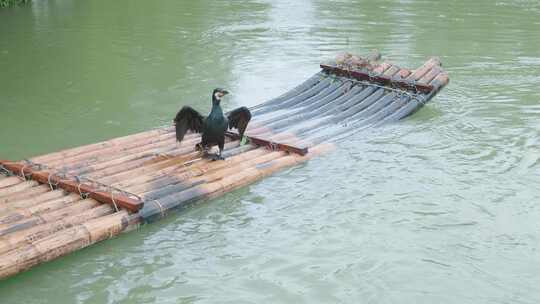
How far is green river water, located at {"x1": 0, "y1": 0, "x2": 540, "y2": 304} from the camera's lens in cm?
449

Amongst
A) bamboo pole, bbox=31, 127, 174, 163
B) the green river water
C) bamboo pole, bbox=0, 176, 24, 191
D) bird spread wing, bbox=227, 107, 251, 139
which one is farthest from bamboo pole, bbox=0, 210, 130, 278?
bird spread wing, bbox=227, 107, 251, 139

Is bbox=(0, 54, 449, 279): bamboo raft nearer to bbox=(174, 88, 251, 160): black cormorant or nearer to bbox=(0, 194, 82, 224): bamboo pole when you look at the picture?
bbox=(0, 194, 82, 224): bamboo pole

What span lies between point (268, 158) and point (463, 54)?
6.55 meters

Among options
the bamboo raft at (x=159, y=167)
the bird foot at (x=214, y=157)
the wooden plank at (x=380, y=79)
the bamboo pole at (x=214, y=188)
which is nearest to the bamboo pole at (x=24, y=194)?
the bamboo raft at (x=159, y=167)

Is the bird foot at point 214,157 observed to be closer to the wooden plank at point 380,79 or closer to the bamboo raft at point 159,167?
the bamboo raft at point 159,167

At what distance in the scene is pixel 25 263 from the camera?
4211 mm

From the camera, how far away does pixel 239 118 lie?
21.1ft

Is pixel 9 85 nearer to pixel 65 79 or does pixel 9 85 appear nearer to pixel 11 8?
pixel 65 79

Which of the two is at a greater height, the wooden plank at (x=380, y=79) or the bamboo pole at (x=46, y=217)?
the wooden plank at (x=380, y=79)

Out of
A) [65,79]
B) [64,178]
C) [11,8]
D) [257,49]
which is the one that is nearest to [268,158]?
[64,178]

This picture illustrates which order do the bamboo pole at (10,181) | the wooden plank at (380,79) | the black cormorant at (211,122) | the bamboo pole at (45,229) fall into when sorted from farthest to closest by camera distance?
the wooden plank at (380,79), the black cormorant at (211,122), the bamboo pole at (10,181), the bamboo pole at (45,229)

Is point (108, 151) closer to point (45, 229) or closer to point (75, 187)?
point (75, 187)

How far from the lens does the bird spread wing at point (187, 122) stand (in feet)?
20.2

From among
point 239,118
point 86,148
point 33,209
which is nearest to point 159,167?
point 86,148
